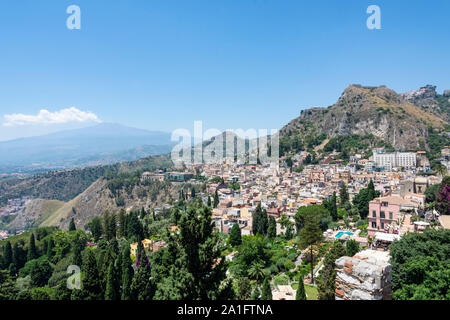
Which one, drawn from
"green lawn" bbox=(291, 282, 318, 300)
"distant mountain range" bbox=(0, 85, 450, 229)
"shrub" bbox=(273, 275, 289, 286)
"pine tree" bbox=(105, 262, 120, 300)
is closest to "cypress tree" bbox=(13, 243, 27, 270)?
"pine tree" bbox=(105, 262, 120, 300)

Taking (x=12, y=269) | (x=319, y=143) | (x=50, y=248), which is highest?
(x=319, y=143)

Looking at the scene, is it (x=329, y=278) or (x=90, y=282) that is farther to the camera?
(x=90, y=282)

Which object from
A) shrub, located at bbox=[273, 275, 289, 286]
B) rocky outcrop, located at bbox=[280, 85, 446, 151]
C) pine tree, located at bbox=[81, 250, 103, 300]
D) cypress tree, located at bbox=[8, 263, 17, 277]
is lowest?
cypress tree, located at bbox=[8, 263, 17, 277]

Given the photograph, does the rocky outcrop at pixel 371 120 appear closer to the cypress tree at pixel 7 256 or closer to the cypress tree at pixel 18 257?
the cypress tree at pixel 18 257

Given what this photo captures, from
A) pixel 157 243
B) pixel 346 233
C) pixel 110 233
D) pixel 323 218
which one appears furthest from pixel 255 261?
pixel 110 233

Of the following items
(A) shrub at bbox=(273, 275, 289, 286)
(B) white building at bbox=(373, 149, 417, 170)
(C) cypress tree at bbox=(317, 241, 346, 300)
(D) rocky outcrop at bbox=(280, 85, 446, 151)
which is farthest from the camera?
(D) rocky outcrop at bbox=(280, 85, 446, 151)

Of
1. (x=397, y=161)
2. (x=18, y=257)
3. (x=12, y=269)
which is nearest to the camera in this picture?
(x=12, y=269)

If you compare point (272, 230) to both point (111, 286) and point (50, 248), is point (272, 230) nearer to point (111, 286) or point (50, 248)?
point (111, 286)

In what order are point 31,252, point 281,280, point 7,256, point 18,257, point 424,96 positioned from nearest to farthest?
point 281,280, point 7,256, point 18,257, point 31,252, point 424,96

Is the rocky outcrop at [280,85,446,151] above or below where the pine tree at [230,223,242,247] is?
above

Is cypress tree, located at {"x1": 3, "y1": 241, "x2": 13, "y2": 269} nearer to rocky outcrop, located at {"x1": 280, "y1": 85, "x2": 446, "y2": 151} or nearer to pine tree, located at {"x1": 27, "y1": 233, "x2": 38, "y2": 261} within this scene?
pine tree, located at {"x1": 27, "y1": 233, "x2": 38, "y2": 261}

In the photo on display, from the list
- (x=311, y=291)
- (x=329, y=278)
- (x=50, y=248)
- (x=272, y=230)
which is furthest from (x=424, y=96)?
(x=50, y=248)

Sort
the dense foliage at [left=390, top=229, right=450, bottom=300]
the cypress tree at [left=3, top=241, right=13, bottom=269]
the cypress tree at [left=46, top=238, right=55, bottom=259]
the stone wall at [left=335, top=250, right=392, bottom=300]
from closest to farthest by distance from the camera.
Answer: the stone wall at [left=335, top=250, right=392, bottom=300], the dense foliage at [left=390, top=229, right=450, bottom=300], the cypress tree at [left=3, top=241, right=13, bottom=269], the cypress tree at [left=46, top=238, right=55, bottom=259]

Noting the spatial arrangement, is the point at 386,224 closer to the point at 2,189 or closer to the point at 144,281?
the point at 144,281
